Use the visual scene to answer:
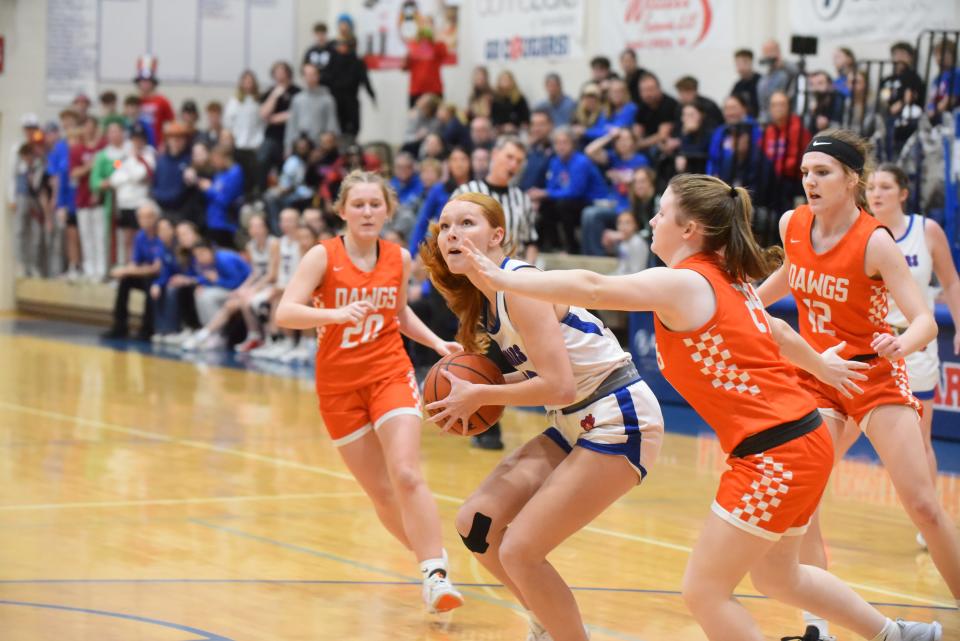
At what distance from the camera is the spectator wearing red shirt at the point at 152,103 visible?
20359mm

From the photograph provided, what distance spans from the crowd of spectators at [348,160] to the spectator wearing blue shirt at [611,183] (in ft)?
0.07


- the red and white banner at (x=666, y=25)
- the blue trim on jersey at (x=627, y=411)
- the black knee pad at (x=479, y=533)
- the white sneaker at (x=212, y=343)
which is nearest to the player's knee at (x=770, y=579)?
the blue trim on jersey at (x=627, y=411)

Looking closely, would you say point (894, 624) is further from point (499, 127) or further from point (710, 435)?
point (499, 127)

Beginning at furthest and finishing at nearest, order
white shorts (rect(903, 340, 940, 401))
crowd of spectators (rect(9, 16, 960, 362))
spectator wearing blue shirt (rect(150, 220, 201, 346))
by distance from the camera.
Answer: spectator wearing blue shirt (rect(150, 220, 201, 346)), crowd of spectators (rect(9, 16, 960, 362)), white shorts (rect(903, 340, 940, 401))

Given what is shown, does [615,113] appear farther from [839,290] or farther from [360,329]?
[839,290]

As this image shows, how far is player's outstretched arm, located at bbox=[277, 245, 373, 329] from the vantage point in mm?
5578

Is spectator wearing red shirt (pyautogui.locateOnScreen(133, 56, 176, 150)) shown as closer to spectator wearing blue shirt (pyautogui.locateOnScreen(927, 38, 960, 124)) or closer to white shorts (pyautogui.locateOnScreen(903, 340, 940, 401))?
spectator wearing blue shirt (pyautogui.locateOnScreen(927, 38, 960, 124))

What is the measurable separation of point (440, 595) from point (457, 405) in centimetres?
127

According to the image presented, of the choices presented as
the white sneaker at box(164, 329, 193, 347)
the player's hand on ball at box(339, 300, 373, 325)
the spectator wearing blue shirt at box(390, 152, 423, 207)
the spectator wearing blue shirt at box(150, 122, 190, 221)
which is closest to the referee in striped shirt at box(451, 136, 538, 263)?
the player's hand on ball at box(339, 300, 373, 325)

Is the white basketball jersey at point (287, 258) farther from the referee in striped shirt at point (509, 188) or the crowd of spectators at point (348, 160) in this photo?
the referee in striped shirt at point (509, 188)

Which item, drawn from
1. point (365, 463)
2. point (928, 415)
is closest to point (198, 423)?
point (365, 463)

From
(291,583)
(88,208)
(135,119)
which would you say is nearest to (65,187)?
(88,208)

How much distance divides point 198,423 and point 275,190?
24.5ft

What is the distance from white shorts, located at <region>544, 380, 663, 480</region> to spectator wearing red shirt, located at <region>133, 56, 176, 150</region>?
16.9 meters
